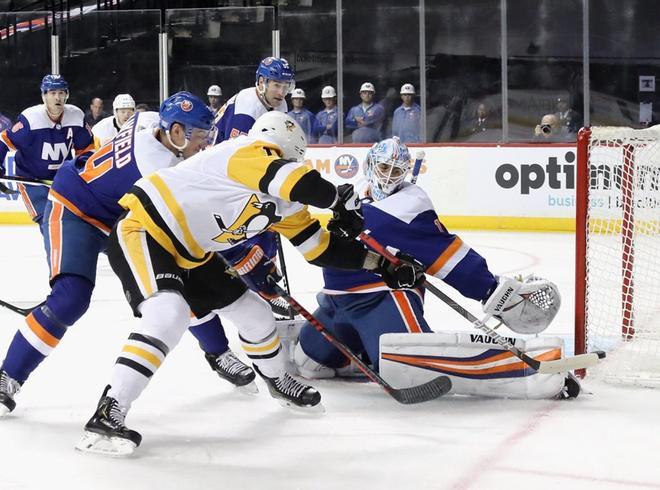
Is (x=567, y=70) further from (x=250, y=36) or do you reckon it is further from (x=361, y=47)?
(x=250, y=36)

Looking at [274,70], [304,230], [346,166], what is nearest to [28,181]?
[274,70]

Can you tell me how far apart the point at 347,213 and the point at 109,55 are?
7515mm

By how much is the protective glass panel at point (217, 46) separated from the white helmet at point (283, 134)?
6795 mm

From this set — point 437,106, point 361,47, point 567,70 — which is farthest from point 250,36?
point 567,70

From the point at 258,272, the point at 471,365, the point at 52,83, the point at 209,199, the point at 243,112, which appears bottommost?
the point at 471,365

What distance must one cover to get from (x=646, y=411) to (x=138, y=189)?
1.47 meters

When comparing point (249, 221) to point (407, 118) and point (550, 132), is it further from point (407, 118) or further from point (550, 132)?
point (407, 118)

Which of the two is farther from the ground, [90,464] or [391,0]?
[391,0]

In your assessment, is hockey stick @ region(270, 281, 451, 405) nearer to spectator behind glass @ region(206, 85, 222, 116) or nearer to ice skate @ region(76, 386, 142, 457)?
ice skate @ region(76, 386, 142, 457)

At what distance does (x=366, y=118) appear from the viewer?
9141 millimetres

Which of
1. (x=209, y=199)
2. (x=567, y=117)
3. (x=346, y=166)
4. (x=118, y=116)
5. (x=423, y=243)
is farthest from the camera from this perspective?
(x=567, y=117)

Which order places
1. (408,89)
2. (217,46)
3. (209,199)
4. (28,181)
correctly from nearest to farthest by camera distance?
(209,199) → (28,181) → (408,89) → (217,46)

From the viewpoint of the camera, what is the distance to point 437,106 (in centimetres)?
909

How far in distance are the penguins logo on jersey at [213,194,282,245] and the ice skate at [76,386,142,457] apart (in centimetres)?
50
